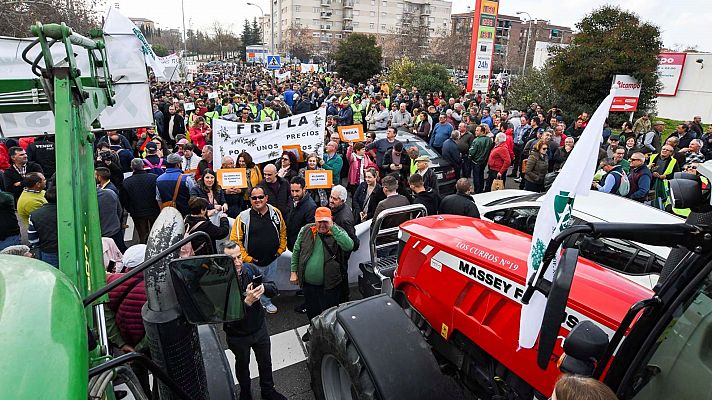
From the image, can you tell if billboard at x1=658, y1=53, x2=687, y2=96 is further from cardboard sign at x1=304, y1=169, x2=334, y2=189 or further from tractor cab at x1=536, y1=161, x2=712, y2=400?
tractor cab at x1=536, y1=161, x2=712, y2=400

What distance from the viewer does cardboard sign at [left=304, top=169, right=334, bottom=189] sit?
733 cm

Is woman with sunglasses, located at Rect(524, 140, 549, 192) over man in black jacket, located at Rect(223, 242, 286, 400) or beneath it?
over

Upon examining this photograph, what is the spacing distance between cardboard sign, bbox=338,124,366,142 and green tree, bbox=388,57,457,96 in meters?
13.6

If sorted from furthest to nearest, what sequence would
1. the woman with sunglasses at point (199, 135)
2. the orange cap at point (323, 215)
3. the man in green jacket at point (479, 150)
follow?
1. the woman with sunglasses at point (199, 135)
2. the man in green jacket at point (479, 150)
3. the orange cap at point (323, 215)

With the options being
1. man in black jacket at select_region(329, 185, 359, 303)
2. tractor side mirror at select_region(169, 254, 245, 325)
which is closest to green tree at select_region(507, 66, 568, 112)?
man in black jacket at select_region(329, 185, 359, 303)

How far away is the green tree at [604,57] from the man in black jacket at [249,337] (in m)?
16.4

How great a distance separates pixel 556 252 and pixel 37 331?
1.73 m

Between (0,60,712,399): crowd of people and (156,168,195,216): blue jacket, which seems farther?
(156,168,195,216): blue jacket

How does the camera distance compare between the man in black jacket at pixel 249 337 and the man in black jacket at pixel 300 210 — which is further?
the man in black jacket at pixel 300 210

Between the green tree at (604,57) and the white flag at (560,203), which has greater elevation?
the green tree at (604,57)

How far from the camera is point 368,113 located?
53.3ft

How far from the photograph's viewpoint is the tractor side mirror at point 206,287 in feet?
6.27

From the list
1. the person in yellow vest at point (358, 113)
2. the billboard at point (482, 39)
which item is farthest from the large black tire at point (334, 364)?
the billboard at point (482, 39)

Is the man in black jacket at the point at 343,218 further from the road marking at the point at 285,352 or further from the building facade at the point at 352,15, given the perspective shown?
the building facade at the point at 352,15
